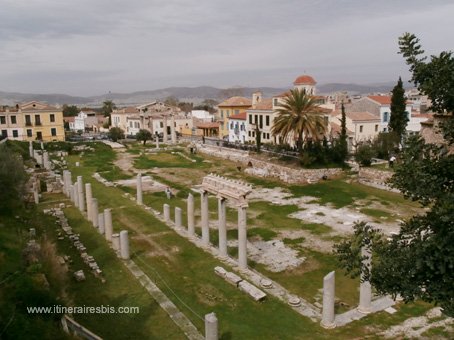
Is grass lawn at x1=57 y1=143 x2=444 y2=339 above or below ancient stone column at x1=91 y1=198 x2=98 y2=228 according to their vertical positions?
below

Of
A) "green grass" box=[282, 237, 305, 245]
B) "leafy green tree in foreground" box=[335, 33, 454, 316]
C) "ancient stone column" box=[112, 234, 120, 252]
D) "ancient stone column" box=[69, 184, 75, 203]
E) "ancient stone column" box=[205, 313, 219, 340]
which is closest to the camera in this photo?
"leafy green tree in foreground" box=[335, 33, 454, 316]

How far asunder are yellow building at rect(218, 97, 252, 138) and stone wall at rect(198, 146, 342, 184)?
20.2 metres

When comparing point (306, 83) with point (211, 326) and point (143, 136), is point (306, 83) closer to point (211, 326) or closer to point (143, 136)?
point (143, 136)

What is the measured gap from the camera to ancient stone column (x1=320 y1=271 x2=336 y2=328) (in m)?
13.6

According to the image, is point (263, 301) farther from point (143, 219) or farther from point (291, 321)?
point (143, 219)

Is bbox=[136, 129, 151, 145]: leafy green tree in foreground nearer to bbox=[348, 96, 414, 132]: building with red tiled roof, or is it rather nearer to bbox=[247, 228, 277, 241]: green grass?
bbox=[348, 96, 414, 132]: building with red tiled roof

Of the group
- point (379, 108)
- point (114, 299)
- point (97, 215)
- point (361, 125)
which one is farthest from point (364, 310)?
point (379, 108)

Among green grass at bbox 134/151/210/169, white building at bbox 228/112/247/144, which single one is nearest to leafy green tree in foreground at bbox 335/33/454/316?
green grass at bbox 134/151/210/169

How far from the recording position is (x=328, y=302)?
44.7 feet

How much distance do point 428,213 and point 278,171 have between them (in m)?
32.5

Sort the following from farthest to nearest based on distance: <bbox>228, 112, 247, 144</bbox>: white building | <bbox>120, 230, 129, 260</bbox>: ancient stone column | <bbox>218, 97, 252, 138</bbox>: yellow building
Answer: <bbox>218, 97, 252, 138</bbox>: yellow building, <bbox>228, 112, 247, 144</bbox>: white building, <bbox>120, 230, 129, 260</bbox>: ancient stone column

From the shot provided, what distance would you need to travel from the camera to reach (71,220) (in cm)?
2706

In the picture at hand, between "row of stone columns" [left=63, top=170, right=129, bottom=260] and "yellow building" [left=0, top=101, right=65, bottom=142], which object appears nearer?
"row of stone columns" [left=63, top=170, right=129, bottom=260]

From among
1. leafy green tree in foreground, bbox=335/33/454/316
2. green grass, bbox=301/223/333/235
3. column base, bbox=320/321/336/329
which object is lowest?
green grass, bbox=301/223/333/235
